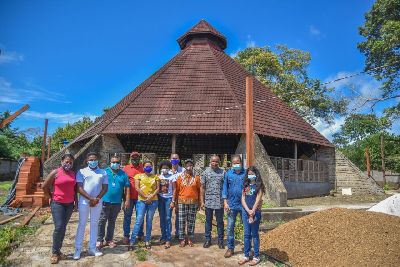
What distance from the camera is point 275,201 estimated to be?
10.8 meters

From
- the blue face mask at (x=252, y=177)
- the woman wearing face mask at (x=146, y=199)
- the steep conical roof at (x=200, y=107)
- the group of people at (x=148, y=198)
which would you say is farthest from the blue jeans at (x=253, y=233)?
the steep conical roof at (x=200, y=107)

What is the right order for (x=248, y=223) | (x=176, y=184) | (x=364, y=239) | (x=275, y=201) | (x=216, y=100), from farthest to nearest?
(x=216, y=100)
(x=275, y=201)
(x=176, y=184)
(x=364, y=239)
(x=248, y=223)

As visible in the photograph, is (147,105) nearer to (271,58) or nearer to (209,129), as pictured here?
(209,129)

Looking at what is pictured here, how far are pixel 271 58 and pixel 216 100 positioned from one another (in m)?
12.6

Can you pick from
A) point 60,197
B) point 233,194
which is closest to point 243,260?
point 233,194

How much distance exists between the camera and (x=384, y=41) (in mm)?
22281

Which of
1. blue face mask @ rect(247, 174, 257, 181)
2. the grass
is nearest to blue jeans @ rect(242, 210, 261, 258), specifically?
blue face mask @ rect(247, 174, 257, 181)

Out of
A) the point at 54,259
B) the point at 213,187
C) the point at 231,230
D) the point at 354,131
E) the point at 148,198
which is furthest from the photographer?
the point at 354,131

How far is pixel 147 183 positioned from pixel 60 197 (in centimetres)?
159

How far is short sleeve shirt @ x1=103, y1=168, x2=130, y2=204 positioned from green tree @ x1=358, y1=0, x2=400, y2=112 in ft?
69.1

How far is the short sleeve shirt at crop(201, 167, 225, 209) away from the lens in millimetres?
6202

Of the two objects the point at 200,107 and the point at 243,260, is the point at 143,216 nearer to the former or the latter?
the point at 243,260

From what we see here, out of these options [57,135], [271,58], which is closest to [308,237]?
[271,58]

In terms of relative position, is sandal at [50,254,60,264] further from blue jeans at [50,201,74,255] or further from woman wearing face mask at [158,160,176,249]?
woman wearing face mask at [158,160,176,249]
